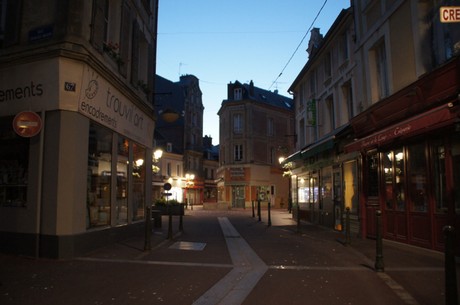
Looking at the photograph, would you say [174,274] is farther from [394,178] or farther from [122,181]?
[394,178]

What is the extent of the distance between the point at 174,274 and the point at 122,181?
4917 millimetres

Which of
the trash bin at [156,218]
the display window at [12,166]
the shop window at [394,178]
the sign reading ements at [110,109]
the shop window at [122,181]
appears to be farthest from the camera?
the trash bin at [156,218]

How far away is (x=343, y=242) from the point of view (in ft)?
36.8

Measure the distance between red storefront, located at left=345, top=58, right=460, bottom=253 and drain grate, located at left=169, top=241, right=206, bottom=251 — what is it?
16.7ft

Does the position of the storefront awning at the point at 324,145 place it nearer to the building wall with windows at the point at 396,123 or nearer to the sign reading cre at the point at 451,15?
the building wall with windows at the point at 396,123

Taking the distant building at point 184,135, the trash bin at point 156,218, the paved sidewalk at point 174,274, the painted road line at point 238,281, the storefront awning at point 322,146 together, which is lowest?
the painted road line at point 238,281

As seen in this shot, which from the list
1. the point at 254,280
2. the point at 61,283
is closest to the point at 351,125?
the point at 254,280

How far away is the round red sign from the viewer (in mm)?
7730

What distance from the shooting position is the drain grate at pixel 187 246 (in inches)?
405

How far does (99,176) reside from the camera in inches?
384

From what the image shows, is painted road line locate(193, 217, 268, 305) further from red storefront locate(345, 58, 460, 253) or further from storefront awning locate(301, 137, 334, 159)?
storefront awning locate(301, 137, 334, 159)

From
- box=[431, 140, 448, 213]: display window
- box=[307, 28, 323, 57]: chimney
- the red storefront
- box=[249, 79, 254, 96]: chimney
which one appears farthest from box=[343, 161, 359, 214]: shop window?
box=[249, 79, 254, 96]: chimney

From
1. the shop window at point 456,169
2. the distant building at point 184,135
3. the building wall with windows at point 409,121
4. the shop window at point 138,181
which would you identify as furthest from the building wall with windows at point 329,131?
the distant building at point 184,135

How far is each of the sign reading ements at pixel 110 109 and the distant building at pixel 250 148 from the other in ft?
102
